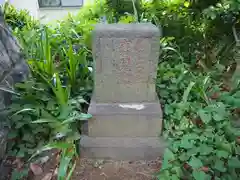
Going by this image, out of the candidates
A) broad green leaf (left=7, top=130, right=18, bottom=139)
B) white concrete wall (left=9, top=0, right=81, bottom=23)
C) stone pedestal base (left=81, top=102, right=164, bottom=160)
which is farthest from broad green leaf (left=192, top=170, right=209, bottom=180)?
white concrete wall (left=9, top=0, right=81, bottom=23)

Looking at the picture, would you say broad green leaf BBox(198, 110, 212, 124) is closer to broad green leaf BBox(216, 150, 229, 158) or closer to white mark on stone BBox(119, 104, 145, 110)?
broad green leaf BBox(216, 150, 229, 158)

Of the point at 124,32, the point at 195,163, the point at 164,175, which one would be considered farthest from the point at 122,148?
the point at 124,32

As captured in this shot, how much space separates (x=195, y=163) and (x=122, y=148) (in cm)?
52

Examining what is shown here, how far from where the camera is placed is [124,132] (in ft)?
5.34

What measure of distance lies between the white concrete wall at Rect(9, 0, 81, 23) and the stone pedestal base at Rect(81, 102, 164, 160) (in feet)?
16.3

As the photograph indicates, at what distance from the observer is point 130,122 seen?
159 cm

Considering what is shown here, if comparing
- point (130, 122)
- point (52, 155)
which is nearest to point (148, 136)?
point (130, 122)

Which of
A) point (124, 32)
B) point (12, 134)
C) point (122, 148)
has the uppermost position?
point (124, 32)

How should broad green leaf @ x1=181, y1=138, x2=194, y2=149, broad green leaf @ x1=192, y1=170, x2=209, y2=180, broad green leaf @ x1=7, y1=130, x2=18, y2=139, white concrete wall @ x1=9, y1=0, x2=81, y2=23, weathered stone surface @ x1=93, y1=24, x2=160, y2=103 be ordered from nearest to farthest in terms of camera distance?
broad green leaf @ x1=192, y1=170, x2=209, y2=180 < broad green leaf @ x1=181, y1=138, x2=194, y2=149 < weathered stone surface @ x1=93, y1=24, x2=160, y2=103 < broad green leaf @ x1=7, y1=130, x2=18, y2=139 < white concrete wall @ x1=9, y1=0, x2=81, y2=23

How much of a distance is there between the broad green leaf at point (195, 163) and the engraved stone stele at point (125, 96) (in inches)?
14.7

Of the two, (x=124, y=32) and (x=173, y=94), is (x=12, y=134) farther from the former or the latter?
(x=173, y=94)

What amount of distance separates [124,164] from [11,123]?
77 cm

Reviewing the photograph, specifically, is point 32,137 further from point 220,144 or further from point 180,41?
point 180,41

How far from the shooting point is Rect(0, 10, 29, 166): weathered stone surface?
149cm
